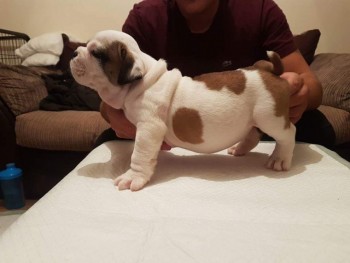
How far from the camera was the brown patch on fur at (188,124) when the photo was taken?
2.85ft

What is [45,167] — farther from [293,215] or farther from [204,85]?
[293,215]

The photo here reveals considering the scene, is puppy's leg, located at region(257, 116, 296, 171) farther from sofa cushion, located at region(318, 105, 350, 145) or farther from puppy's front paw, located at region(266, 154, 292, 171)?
sofa cushion, located at region(318, 105, 350, 145)

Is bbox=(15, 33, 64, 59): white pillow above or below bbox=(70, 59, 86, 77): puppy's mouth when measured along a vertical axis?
below

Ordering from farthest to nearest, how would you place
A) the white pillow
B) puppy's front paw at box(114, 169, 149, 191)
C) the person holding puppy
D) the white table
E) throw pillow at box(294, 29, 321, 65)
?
1. the white pillow
2. throw pillow at box(294, 29, 321, 65)
3. the person holding puppy
4. puppy's front paw at box(114, 169, 149, 191)
5. the white table

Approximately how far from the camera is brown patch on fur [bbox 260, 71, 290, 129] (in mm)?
861

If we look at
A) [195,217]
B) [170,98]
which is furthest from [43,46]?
[195,217]

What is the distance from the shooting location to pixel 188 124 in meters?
0.88

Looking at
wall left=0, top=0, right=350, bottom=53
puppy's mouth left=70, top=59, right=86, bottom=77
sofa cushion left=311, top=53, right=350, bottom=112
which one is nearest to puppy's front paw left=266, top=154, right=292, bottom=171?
puppy's mouth left=70, top=59, right=86, bottom=77

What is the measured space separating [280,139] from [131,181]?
385 mm

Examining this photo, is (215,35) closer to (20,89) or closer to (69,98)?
(69,98)

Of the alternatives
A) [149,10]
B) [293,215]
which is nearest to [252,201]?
[293,215]

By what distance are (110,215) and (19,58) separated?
99.1 inches

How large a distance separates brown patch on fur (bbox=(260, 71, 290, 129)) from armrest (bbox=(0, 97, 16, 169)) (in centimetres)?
166

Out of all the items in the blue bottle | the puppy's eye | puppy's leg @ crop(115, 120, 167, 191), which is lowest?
the blue bottle
